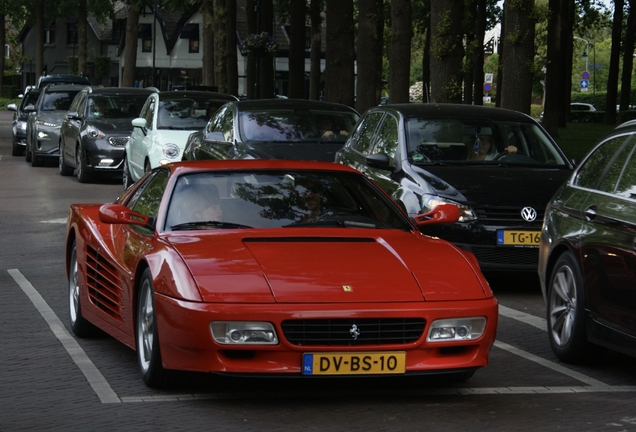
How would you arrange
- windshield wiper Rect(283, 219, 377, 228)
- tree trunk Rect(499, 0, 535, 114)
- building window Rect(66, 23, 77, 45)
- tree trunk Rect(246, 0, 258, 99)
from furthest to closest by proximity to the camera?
building window Rect(66, 23, 77, 45) → tree trunk Rect(246, 0, 258, 99) → tree trunk Rect(499, 0, 535, 114) → windshield wiper Rect(283, 219, 377, 228)

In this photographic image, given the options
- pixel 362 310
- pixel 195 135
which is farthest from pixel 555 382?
pixel 195 135

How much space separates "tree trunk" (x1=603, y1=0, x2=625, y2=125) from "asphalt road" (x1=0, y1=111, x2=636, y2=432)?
42073 mm

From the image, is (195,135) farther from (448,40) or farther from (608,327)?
(608,327)

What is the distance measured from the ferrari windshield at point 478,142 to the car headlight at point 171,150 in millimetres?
7718

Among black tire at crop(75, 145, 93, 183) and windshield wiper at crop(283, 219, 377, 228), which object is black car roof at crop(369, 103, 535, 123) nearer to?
windshield wiper at crop(283, 219, 377, 228)

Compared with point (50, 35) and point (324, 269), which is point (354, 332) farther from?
point (50, 35)

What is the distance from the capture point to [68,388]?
269 inches

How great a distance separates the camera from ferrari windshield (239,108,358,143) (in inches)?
645

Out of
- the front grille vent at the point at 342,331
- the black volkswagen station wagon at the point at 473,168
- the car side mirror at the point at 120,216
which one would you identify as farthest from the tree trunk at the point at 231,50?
the front grille vent at the point at 342,331

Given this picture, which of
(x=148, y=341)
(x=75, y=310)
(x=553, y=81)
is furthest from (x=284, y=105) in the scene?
(x=553, y=81)

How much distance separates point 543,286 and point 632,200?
4.01 feet

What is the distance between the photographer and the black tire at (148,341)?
651 centimetres

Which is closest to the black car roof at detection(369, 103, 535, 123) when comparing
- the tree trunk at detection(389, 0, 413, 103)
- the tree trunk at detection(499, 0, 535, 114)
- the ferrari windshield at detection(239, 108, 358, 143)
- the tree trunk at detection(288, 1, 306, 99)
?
the ferrari windshield at detection(239, 108, 358, 143)

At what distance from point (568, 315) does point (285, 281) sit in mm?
2340
